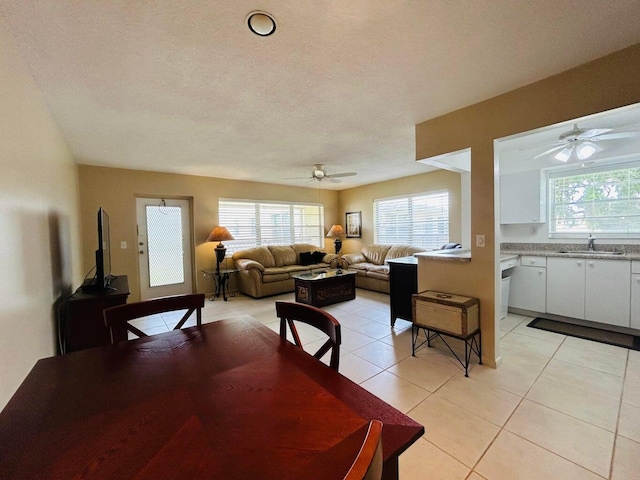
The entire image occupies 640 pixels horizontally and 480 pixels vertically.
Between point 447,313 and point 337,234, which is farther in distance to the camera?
point 337,234

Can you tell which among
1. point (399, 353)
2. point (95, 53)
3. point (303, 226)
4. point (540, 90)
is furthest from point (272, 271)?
point (540, 90)

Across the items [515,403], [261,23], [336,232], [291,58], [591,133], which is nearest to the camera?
[261,23]

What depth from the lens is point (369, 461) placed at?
1.55ft

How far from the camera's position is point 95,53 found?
175cm

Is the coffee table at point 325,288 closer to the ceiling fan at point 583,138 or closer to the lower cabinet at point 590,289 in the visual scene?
the lower cabinet at point 590,289

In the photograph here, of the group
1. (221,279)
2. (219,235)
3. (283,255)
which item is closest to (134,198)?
(219,235)

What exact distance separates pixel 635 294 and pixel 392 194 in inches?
164

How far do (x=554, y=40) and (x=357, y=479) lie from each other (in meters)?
2.49

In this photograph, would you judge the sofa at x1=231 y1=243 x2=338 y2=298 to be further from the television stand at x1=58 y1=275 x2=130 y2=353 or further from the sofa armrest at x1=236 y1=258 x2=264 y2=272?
the television stand at x1=58 y1=275 x2=130 y2=353

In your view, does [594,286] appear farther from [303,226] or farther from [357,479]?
[303,226]

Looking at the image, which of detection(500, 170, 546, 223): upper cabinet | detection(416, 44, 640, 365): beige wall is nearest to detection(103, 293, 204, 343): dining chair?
detection(416, 44, 640, 365): beige wall

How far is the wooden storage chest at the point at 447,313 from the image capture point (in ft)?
8.04

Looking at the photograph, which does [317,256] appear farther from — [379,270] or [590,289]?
[590,289]

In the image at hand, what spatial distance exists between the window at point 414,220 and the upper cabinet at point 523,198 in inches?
47.9
